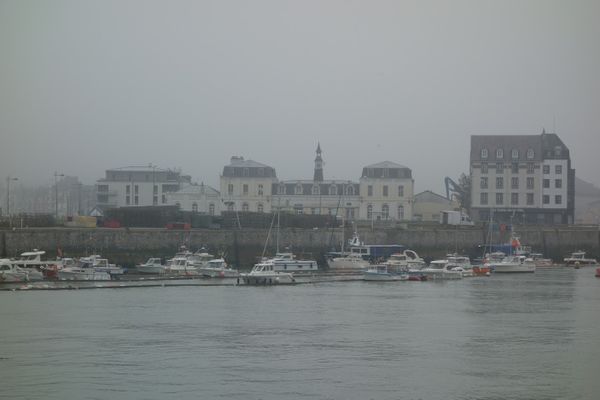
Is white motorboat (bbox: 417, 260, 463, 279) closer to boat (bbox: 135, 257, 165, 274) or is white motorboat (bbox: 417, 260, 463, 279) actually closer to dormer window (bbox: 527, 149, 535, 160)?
boat (bbox: 135, 257, 165, 274)

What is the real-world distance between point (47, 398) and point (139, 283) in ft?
100

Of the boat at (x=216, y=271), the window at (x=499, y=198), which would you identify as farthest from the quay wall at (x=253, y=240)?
the window at (x=499, y=198)

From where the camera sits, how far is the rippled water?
29.4m

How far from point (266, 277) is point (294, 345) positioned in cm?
2372

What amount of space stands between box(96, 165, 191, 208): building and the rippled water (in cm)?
5701

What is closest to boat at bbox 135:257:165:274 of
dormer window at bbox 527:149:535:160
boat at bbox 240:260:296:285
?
boat at bbox 240:260:296:285

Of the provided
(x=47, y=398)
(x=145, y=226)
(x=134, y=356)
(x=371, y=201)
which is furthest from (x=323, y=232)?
(x=47, y=398)

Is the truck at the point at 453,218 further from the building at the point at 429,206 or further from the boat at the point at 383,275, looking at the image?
the boat at the point at 383,275

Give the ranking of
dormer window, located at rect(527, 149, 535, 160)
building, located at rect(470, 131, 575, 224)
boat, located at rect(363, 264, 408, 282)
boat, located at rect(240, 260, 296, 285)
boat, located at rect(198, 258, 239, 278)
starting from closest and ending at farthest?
boat, located at rect(240, 260, 296, 285) < boat, located at rect(198, 258, 239, 278) < boat, located at rect(363, 264, 408, 282) < building, located at rect(470, 131, 575, 224) < dormer window, located at rect(527, 149, 535, 160)

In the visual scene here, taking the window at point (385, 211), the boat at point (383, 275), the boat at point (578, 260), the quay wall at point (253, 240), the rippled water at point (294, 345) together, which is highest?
the window at point (385, 211)

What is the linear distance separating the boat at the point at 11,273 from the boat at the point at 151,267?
31.3ft

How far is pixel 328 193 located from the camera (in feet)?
337

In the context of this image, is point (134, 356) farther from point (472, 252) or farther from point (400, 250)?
point (472, 252)

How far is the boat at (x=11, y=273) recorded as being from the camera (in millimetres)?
56406
